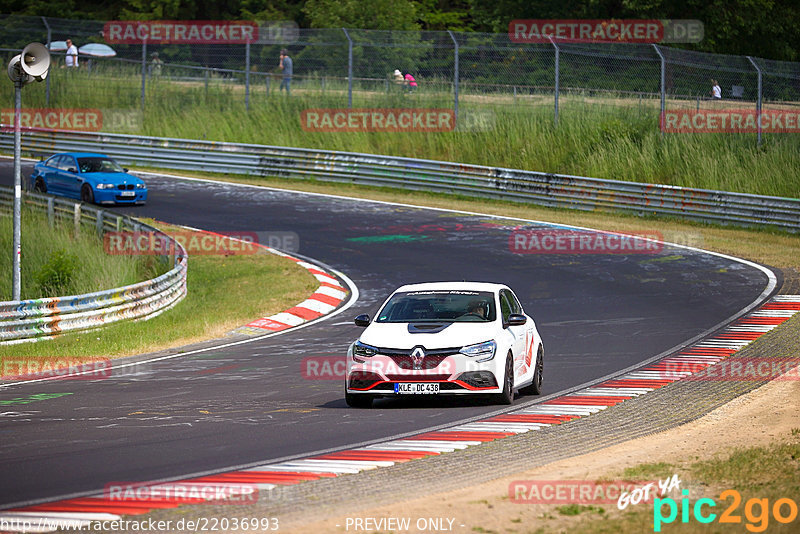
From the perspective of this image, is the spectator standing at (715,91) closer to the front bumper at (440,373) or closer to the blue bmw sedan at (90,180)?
the blue bmw sedan at (90,180)

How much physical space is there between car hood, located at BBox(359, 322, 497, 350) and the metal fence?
20850 millimetres

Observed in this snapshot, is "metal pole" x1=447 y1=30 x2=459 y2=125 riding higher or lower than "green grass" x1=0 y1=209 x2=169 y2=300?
higher

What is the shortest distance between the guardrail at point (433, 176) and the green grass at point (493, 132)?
184 centimetres

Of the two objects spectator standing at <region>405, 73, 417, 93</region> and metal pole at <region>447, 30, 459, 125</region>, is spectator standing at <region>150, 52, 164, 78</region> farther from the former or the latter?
metal pole at <region>447, 30, 459, 125</region>

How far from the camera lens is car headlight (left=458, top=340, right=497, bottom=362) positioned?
12.3m

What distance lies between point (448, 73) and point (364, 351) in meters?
24.4

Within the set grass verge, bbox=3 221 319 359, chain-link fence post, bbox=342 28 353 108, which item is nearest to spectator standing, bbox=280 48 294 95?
chain-link fence post, bbox=342 28 353 108

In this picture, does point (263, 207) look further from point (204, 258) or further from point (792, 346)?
point (792, 346)

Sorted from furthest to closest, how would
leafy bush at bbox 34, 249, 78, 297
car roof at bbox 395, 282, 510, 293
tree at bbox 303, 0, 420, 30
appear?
tree at bbox 303, 0, 420, 30, leafy bush at bbox 34, 249, 78, 297, car roof at bbox 395, 282, 510, 293

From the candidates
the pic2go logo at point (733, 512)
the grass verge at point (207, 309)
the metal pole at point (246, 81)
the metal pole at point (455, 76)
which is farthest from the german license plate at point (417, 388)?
the metal pole at point (246, 81)

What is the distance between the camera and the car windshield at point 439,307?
43.3 ft

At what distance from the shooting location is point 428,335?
1254cm

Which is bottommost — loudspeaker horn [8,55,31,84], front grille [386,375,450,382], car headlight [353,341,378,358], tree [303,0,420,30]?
front grille [386,375,450,382]

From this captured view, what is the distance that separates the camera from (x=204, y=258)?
2689cm
